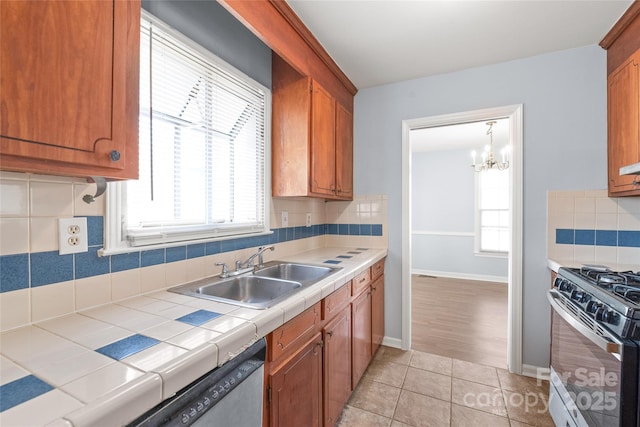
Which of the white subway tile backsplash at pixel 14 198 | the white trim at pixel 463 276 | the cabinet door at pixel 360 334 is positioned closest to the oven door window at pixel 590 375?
the cabinet door at pixel 360 334

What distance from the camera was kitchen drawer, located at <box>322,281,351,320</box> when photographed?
147 centimetres

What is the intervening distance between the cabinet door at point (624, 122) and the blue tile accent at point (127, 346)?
8.44 feet

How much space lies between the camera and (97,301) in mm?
1064

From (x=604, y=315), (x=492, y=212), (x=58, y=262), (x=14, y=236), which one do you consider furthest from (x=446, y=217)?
(x=14, y=236)

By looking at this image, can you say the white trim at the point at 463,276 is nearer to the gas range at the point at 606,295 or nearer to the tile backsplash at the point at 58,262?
the gas range at the point at 606,295

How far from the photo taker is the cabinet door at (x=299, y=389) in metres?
1.11

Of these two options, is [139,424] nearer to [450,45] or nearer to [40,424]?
[40,424]

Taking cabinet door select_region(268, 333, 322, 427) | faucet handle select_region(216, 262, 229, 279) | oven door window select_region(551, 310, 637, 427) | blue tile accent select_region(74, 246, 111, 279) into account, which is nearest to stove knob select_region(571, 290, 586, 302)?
oven door window select_region(551, 310, 637, 427)

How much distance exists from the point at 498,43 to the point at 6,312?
9.81 ft

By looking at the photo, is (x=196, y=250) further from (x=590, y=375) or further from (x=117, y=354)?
(x=590, y=375)

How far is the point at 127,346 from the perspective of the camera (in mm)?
777

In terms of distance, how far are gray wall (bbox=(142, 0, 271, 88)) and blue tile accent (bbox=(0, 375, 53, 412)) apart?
1416mm

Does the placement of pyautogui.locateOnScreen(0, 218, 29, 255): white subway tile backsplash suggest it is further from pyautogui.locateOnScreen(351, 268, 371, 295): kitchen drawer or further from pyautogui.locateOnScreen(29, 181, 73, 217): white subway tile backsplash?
pyautogui.locateOnScreen(351, 268, 371, 295): kitchen drawer

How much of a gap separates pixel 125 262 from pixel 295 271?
104 centimetres
